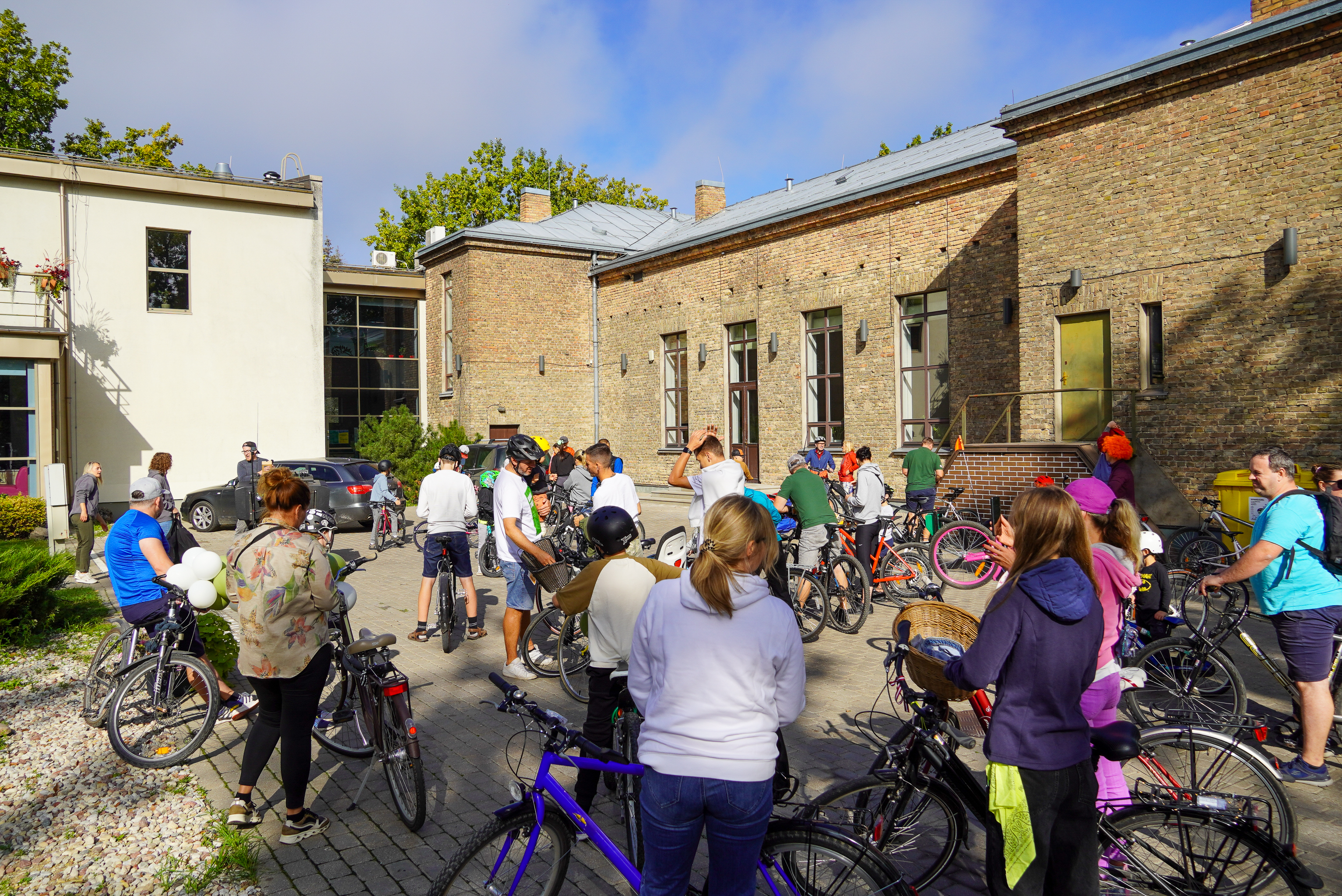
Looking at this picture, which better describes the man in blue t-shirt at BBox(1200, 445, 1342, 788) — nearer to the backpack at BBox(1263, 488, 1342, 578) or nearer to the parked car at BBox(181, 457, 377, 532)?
the backpack at BBox(1263, 488, 1342, 578)

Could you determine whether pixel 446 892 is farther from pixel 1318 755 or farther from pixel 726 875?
pixel 1318 755

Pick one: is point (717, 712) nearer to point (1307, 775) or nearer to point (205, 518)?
point (1307, 775)

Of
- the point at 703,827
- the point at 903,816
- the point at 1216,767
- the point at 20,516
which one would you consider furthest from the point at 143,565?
the point at 20,516

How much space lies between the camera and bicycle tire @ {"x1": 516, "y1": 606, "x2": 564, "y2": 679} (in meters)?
7.17

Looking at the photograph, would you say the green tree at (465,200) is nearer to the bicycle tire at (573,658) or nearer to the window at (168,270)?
the window at (168,270)

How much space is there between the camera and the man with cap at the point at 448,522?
8.23m

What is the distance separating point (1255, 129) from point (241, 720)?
45.6 ft

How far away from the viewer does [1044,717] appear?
290cm

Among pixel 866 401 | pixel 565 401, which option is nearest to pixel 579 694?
pixel 866 401

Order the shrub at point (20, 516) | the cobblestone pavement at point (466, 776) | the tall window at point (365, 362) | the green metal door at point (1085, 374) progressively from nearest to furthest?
the cobblestone pavement at point (466, 776) < the green metal door at point (1085, 374) < the shrub at point (20, 516) < the tall window at point (365, 362)

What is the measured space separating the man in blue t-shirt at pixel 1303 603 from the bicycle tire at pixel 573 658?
169 inches

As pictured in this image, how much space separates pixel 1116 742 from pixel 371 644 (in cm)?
353

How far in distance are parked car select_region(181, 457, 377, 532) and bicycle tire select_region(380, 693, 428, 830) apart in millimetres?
13373

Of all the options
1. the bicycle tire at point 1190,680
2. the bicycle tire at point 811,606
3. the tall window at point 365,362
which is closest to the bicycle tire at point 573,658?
the bicycle tire at point 811,606
